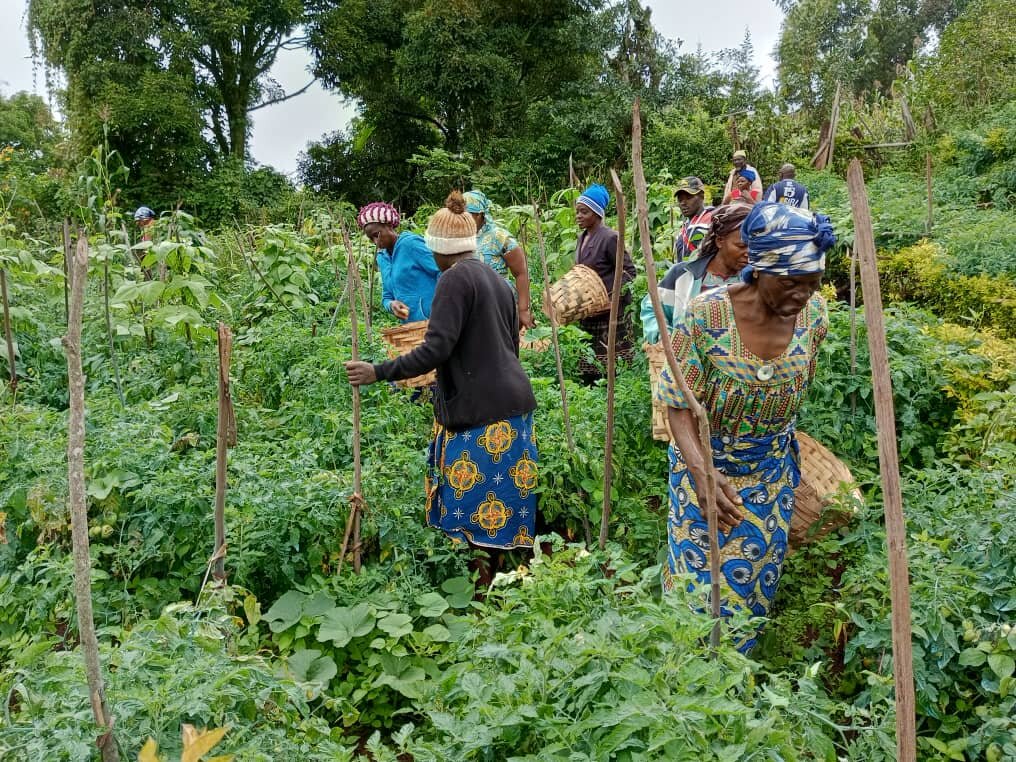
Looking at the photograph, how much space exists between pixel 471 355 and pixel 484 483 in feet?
1.74

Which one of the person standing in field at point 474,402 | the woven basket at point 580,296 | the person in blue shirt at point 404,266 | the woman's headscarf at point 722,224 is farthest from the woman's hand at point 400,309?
the woman's headscarf at point 722,224

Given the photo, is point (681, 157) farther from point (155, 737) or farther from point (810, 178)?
point (155, 737)

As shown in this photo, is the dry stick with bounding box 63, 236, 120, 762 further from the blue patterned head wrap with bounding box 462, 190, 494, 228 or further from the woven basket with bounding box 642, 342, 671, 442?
the blue patterned head wrap with bounding box 462, 190, 494, 228

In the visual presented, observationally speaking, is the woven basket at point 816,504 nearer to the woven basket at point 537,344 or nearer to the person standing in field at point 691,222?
the person standing in field at point 691,222

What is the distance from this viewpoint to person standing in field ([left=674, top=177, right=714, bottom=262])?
3.78 meters

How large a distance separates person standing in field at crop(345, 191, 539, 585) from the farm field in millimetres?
128

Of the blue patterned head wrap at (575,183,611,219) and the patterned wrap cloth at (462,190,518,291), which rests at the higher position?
the blue patterned head wrap at (575,183,611,219)

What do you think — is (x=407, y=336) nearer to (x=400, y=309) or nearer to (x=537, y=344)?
(x=400, y=309)

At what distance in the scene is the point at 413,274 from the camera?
4.74 metres

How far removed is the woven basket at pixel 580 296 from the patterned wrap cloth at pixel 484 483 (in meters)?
1.62

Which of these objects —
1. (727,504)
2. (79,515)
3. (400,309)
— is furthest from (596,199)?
(79,515)

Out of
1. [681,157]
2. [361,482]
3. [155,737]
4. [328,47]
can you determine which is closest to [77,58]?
[328,47]

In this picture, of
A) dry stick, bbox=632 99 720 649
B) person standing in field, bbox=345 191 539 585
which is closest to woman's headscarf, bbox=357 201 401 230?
person standing in field, bbox=345 191 539 585

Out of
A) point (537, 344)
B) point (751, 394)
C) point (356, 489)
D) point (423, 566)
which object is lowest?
point (423, 566)
